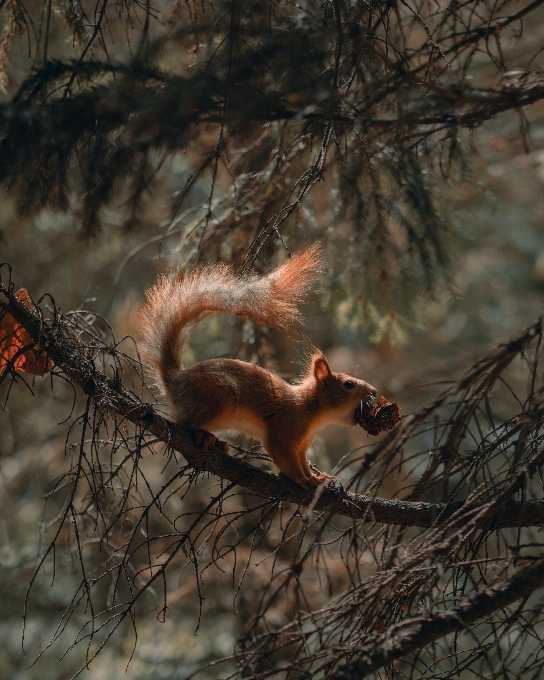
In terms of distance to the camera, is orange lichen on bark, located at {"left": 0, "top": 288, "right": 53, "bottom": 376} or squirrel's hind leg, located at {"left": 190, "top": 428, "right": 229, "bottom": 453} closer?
orange lichen on bark, located at {"left": 0, "top": 288, "right": 53, "bottom": 376}

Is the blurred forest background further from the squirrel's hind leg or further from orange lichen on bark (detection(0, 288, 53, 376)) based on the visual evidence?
the squirrel's hind leg

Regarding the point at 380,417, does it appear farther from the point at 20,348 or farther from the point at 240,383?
the point at 20,348

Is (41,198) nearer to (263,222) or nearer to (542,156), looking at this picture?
(263,222)

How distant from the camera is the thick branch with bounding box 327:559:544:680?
1.33 m

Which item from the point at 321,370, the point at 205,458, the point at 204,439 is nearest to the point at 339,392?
the point at 321,370

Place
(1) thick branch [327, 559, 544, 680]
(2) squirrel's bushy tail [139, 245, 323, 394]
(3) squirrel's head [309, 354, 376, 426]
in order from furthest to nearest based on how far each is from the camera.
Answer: (3) squirrel's head [309, 354, 376, 426], (2) squirrel's bushy tail [139, 245, 323, 394], (1) thick branch [327, 559, 544, 680]

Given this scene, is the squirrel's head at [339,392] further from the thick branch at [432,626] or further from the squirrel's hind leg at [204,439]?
the thick branch at [432,626]

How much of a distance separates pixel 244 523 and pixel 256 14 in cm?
366

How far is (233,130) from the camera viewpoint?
4.55 ft

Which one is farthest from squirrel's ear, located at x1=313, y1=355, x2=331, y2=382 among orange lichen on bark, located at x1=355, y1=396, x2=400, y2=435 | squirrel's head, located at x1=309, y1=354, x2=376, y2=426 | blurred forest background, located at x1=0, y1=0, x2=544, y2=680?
orange lichen on bark, located at x1=355, y1=396, x2=400, y2=435

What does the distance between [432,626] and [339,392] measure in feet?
4.82

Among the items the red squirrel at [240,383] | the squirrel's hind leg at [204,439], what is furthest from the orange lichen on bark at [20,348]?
the squirrel's hind leg at [204,439]

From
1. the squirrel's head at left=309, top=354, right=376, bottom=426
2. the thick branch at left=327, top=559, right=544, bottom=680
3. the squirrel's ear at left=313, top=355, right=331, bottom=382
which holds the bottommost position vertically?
the thick branch at left=327, top=559, right=544, bottom=680

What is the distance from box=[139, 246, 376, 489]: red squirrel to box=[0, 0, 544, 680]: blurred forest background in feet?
0.47
